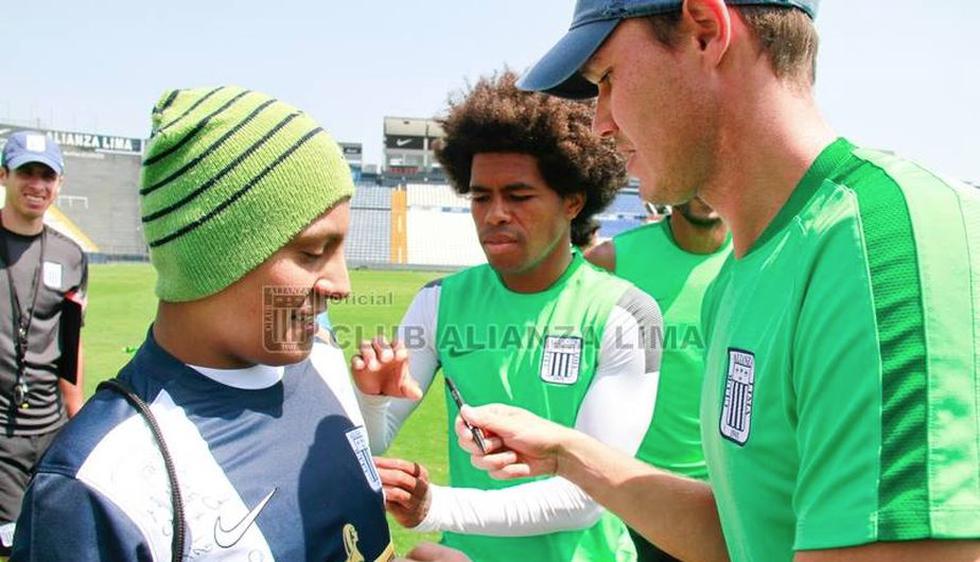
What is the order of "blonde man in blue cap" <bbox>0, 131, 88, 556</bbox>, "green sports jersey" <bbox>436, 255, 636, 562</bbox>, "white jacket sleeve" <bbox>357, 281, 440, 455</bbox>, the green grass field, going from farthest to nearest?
1. the green grass field
2. "blonde man in blue cap" <bbox>0, 131, 88, 556</bbox>
3. "white jacket sleeve" <bbox>357, 281, 440, 455</bbox>
4. "green sports jersey" <bbox>436, 255, 636, 562</bbox>

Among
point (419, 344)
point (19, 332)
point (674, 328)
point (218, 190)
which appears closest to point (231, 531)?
point (218, 190)

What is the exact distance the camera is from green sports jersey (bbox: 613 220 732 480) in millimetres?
3918

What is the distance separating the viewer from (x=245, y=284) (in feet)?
5.19

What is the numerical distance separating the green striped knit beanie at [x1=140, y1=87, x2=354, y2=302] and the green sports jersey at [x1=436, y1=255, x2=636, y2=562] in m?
1.18

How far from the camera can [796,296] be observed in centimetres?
113

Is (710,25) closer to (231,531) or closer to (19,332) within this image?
(231,531)

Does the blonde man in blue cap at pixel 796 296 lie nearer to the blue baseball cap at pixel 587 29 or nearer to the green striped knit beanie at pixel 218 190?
the blue baseball cap at pixel 587 29

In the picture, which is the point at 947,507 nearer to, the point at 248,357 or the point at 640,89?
the point at 640,89

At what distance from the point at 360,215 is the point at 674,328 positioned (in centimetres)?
4966

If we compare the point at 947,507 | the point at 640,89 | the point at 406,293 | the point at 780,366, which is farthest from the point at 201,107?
the point at 406,293

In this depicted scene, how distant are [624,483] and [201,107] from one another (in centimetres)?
134

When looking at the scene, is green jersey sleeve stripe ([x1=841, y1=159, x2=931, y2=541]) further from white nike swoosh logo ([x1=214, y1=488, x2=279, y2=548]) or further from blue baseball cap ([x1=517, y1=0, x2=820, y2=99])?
white nike swoosh logo ([x1=214, y1=488, x2=279, y2=548])

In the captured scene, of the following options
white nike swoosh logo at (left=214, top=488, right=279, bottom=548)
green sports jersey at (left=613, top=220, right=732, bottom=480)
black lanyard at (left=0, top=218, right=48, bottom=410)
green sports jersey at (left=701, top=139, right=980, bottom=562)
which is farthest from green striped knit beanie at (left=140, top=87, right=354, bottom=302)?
black lanyard at (left=0, top=218, right=48, bottom=410)

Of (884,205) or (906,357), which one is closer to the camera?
(906,357)
